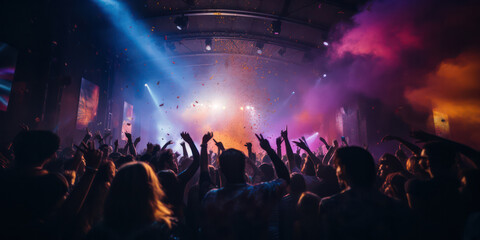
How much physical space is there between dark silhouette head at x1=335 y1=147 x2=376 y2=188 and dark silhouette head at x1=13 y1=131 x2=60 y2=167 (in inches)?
100

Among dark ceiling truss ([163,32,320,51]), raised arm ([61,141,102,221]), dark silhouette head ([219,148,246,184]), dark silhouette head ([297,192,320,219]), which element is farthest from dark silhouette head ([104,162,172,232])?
dark ceiling truss ([163,32,320,51])

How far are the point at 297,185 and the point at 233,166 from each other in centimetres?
130

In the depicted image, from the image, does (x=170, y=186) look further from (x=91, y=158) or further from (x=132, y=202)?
(x=132, y=202)

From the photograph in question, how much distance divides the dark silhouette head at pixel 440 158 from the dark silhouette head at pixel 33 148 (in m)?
3.50

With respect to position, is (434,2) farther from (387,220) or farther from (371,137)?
(387,220)

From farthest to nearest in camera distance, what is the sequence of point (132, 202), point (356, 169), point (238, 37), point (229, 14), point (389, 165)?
point (238, 37), point (229, 14), point (389, 165), point (356, 169), point (132, 202)

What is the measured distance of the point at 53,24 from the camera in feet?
28.5

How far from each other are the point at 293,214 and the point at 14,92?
1008 cm

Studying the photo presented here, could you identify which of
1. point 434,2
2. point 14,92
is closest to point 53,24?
point 14,92

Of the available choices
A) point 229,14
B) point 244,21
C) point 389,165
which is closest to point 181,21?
point 229,14

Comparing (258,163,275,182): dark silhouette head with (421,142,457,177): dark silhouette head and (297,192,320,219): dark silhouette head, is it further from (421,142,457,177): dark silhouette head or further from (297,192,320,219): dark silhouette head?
(421,142,457,177): dark silhouette head

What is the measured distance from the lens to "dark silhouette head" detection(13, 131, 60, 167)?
1.76 meters

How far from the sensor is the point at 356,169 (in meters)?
1.58

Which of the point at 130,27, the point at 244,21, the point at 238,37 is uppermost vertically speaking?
the point at 244,21
